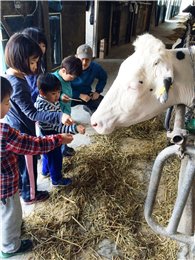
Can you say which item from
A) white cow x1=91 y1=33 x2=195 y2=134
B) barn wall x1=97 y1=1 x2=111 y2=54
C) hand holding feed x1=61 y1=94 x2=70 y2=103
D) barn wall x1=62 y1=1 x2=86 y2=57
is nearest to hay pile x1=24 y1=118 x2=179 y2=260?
hand holding feed x1=61 y1=94 x2=70 y2=103

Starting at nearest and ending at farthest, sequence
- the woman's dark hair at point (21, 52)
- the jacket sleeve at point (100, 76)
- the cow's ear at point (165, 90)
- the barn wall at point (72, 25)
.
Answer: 1. the cow's ear at point (165, 90)
2. the woman's dark hair at point (21, 52)
3. the jacket sleeve at point (100, 76)
4. the barn wall at point (72, 25)

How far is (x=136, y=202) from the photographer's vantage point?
195 centimetres

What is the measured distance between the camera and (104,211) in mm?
1821

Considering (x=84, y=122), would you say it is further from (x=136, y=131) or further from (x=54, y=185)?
(x=54, y=185)

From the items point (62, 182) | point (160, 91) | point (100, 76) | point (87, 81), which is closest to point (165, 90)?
point (160, 91)

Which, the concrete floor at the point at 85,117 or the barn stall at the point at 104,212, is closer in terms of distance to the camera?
the barn stall at the point at 104,212

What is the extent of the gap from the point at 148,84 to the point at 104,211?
3.23 ft

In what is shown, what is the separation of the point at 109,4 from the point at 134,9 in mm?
2550

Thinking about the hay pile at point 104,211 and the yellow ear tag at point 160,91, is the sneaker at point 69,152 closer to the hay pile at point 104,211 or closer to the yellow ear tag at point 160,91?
the hay pile at point 104,211

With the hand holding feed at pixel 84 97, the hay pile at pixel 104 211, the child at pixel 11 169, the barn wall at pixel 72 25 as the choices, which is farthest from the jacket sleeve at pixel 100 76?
the barn wall at pixel 72 25

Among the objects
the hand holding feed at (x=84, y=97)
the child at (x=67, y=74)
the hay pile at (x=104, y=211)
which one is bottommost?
the hay pile at (x=104, y=211)

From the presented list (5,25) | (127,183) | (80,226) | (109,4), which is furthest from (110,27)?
(80,226)

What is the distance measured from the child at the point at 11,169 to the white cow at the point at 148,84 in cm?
32

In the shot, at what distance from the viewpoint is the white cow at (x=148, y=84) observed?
122 cm
